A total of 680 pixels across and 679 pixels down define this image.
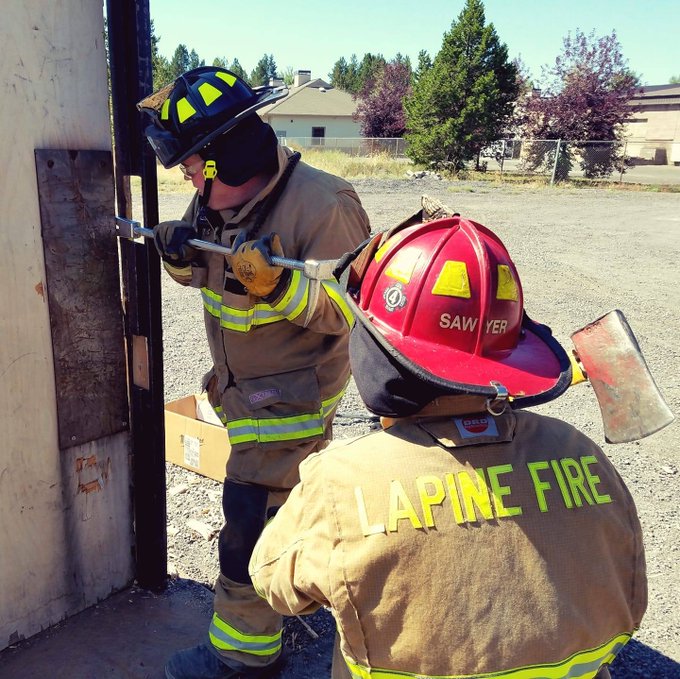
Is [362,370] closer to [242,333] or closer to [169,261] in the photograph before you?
[242,333]

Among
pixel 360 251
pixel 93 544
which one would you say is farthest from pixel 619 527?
pixel 93 544

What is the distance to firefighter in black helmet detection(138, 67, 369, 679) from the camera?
230 centimetres

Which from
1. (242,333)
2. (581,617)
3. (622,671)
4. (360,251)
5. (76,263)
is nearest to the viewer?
(581,617)

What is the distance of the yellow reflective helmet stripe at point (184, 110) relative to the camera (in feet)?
7.39

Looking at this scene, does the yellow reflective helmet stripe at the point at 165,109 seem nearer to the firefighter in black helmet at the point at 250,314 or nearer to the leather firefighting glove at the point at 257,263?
the firefighter in black helmet at the point at 250,314

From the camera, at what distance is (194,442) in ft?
12.8

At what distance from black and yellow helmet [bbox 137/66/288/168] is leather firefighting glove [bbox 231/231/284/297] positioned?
0.38 metres

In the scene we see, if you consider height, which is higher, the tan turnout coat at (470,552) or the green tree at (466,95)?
the green tree at (466,95)

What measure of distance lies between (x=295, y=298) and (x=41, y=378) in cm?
88

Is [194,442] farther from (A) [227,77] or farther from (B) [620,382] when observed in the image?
(B) [620,382]

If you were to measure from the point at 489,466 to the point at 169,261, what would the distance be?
5.26 feet

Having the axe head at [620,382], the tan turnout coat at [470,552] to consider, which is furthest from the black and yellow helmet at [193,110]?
the axe head at [620,382]

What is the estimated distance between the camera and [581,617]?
1329 mm

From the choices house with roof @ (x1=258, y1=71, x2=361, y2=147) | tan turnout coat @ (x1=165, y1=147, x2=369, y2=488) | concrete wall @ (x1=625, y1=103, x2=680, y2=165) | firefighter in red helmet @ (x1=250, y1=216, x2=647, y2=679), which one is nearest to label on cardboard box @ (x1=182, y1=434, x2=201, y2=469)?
tan turnout coat @ (x1=165, y1=147, x2=369, y2=488)
